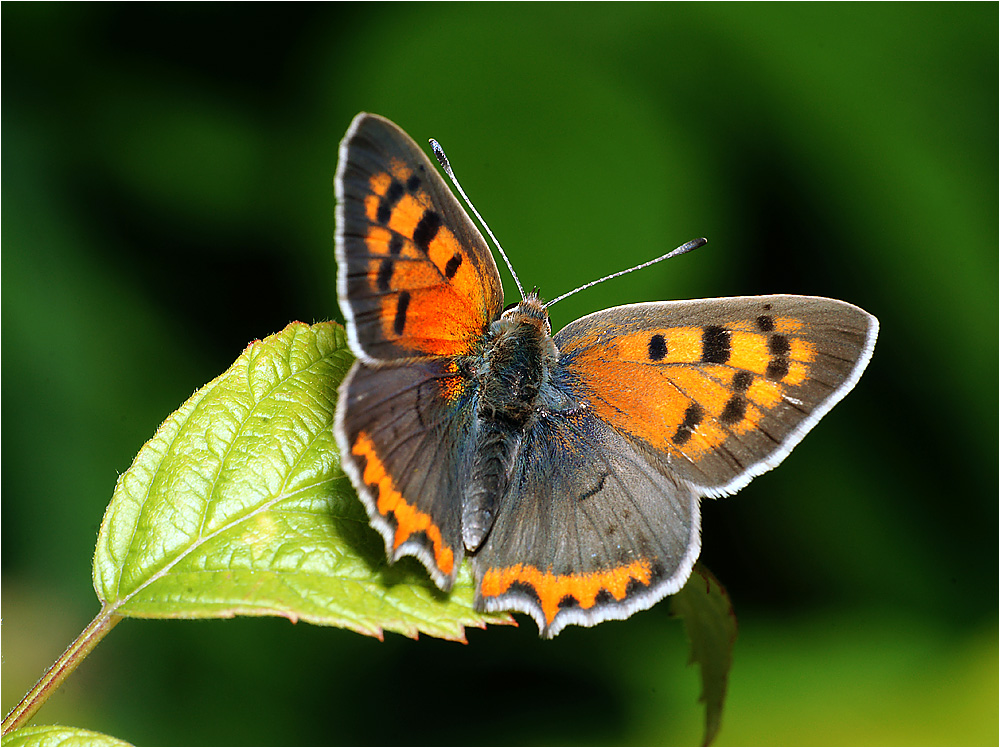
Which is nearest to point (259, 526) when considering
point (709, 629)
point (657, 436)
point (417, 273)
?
point (417, 273)

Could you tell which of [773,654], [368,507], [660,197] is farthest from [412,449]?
[773,654]

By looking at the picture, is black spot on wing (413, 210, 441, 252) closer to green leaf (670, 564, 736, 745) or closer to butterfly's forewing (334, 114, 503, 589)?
butterfly's forewing (334, 114, 503, 589)

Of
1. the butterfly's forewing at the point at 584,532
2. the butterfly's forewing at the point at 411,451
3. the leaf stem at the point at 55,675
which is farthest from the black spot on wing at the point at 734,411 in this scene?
the leaf stem at the point at 55,675

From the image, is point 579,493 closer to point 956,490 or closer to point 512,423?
point 512,423

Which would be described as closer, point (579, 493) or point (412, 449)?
point (412, 449)

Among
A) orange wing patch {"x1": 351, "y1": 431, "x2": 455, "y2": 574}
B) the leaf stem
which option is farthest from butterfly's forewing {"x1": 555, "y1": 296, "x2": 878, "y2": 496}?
the leaf stem
